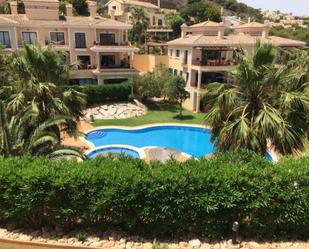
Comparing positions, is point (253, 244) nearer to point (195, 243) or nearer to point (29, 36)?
point (195, 243)

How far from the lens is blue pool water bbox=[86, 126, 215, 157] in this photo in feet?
82.5

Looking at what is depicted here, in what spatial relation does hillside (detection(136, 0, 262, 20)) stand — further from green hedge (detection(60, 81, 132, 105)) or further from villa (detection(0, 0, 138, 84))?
green hedge (detection(60, 81, 132, 105))

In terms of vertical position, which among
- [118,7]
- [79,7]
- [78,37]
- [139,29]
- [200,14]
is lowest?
[78,37]

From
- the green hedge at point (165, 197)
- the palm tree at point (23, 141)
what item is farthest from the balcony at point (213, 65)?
the green hedge at point (165, 197)

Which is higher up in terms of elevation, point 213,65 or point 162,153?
point 213,65

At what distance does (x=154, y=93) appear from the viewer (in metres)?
34.6

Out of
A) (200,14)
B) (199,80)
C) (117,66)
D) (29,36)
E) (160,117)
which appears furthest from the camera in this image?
(200,14)

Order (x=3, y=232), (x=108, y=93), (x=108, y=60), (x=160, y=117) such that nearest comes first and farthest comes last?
(x=3, y=232) < (x=160, y=117) < (x=108, y=93) < (x=108, y=60)

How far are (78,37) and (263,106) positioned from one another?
99.5 feet

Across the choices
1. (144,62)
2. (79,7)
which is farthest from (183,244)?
(79,7)

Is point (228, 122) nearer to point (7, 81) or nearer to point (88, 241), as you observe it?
point (88, 241)

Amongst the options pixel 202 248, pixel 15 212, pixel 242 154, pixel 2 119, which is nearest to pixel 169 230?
pixel 202 248

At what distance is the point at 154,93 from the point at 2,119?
979 inches

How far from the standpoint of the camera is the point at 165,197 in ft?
26.7
